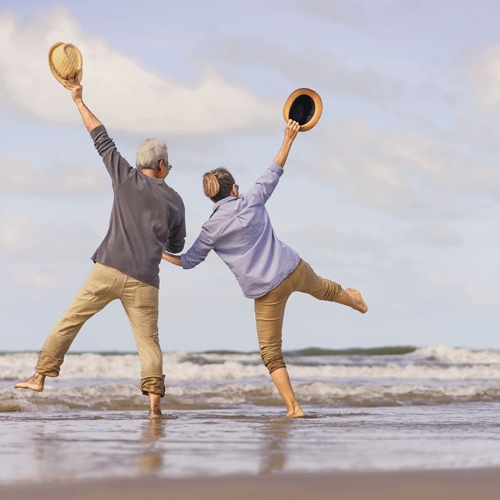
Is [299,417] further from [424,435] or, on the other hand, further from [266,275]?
[424,435]

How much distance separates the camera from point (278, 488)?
3.21 metres

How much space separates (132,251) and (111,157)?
0.67 meters

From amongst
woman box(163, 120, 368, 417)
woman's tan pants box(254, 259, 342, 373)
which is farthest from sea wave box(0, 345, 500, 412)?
woman box(163, 120, 368, 417)

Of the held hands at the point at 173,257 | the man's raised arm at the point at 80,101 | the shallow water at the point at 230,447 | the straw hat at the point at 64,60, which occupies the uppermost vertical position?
the straw hat at the point at 64,60

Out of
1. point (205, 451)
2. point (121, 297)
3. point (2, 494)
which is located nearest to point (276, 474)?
point (205, 451)

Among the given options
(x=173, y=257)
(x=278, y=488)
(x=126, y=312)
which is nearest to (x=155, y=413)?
A: (x=126, y=312)

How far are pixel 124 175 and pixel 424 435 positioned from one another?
8.60ft

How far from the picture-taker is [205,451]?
412cm

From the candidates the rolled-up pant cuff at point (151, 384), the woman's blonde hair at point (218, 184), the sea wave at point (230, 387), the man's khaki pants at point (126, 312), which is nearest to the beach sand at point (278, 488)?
the man's khaki pants at point (126, 312)

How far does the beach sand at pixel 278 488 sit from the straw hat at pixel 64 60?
11.9ft

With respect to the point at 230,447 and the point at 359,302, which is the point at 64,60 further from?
the point at 230,447

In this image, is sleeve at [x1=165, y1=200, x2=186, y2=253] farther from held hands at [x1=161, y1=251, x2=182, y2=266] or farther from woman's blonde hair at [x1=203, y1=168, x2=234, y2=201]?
woman's blonde hair at [x1=203, y1=168, x2=234, y2=201]

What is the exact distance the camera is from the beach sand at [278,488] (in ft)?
10.2

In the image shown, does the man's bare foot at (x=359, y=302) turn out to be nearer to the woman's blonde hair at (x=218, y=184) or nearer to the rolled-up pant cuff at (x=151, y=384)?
the woman's blonde hair at (x=218, y=184)
